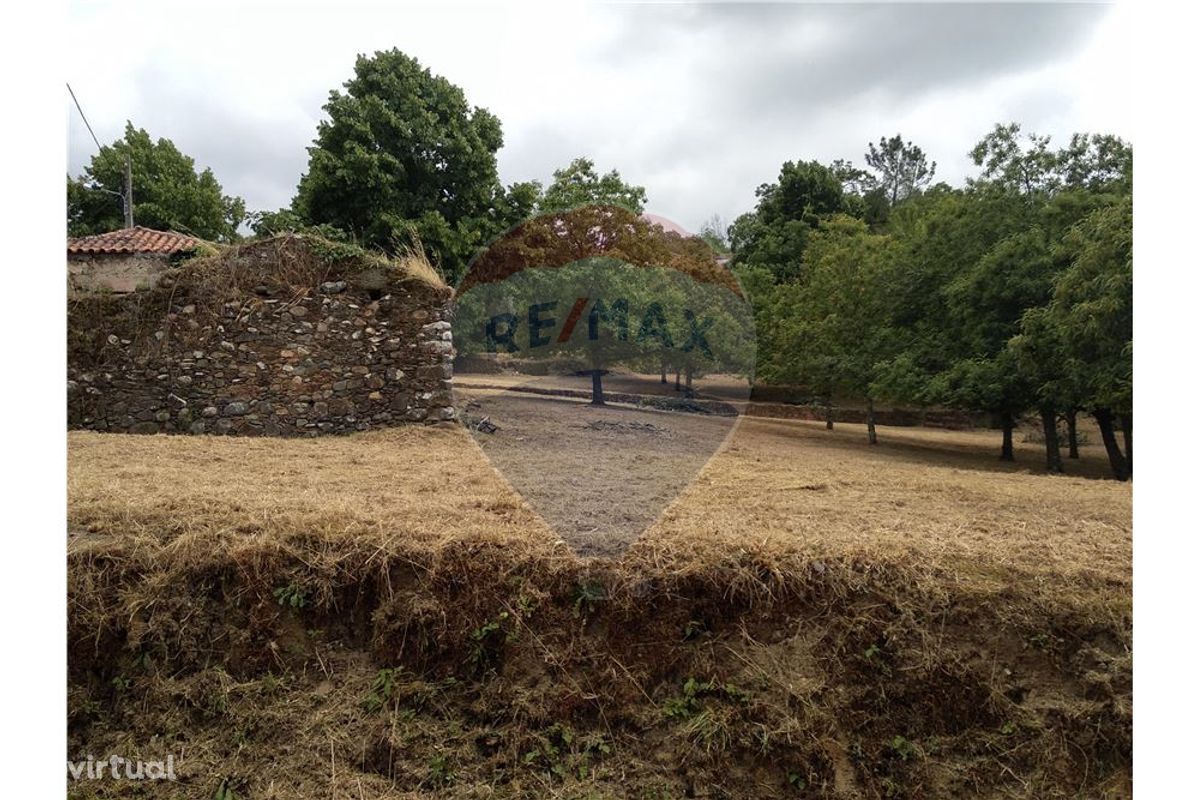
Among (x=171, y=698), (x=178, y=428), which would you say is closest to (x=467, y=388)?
(x=178, y=428)

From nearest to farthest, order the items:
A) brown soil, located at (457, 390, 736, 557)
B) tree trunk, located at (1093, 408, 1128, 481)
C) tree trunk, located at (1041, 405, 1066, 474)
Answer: brown soil, located at (457, 390, 736, 557)
tree trunk, located at (1093, 408, 1128, 481)
tree trunk, located at (1041, 405, 1066, 474)

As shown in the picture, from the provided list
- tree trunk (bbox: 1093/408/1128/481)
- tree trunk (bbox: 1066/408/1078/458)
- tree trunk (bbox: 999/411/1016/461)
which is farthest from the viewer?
tree trunk (bbox: 1066/408/1078/458)

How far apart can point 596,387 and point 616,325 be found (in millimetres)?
736

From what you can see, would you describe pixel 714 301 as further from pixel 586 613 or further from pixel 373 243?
pixel 373 243

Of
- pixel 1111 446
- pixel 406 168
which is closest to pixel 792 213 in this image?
pixel 1111 446

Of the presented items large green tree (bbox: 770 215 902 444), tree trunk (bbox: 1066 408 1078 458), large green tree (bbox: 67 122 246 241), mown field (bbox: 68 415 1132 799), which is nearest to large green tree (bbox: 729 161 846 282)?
large green tree (bbox: 770 215 902 444)

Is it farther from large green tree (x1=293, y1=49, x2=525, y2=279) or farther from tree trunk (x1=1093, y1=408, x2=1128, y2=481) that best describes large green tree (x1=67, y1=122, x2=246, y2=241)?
tree trunk (x1=1093, y1=408, x2=1128, y2=481)

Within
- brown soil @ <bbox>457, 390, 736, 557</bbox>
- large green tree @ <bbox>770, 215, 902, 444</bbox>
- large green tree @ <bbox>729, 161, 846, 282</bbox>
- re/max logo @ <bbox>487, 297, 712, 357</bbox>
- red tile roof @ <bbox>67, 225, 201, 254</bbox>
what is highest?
large green tree @ <bbox>729, 161, 846, 282</bbox>

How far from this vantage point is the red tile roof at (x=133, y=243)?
9.53m

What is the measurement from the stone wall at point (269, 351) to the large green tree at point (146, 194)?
724 cm

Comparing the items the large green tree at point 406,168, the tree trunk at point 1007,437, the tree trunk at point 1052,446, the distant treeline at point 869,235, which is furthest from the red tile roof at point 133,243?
the tree trunk at point 1052,446

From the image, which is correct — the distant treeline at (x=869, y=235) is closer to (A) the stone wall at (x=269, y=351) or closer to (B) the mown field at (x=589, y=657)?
(A) the stone wall at (x=269, y=351)

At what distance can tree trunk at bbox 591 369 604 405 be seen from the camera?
13.4ft

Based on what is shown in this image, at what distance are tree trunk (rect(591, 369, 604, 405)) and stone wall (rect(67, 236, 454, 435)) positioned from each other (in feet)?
10.7
